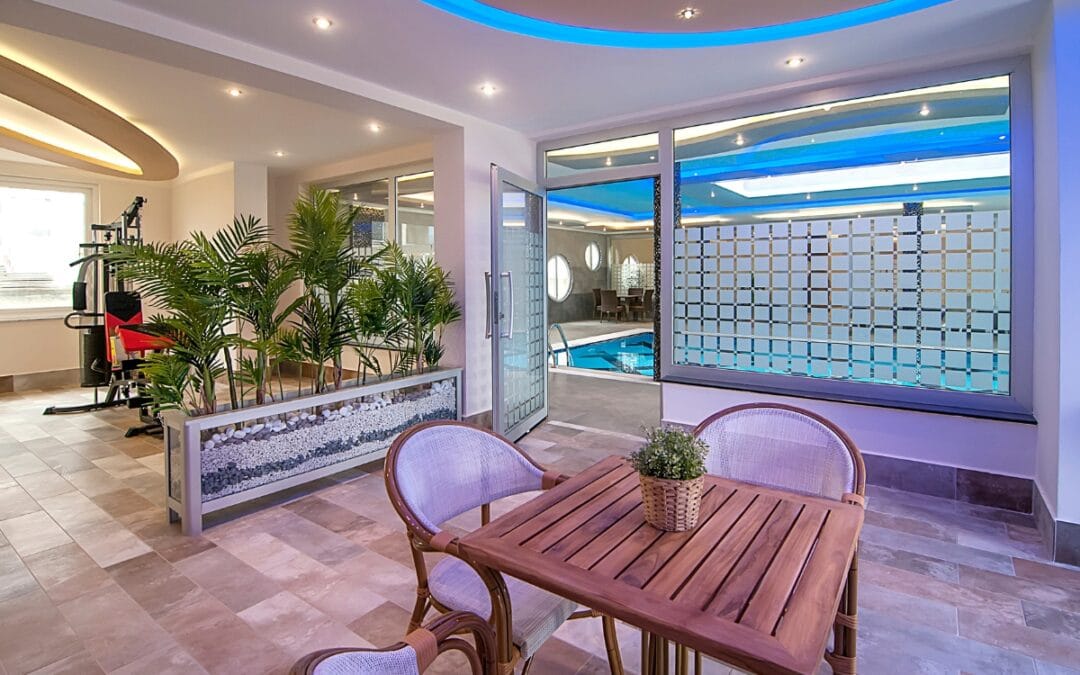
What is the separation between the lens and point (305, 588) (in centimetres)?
251

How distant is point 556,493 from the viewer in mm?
1697

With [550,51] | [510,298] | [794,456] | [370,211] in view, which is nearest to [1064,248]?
[794,456]

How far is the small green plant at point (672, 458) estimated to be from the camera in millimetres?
1406

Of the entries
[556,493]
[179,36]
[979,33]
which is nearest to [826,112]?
[979,33]

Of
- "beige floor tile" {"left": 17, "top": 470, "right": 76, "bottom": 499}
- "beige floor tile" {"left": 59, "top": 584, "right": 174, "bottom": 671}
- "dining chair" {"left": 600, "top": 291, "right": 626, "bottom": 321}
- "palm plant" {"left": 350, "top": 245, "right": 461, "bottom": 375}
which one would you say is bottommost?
"beige floor tile" {"left": 59, "top": 584, "right": 174, "bottom": 671}

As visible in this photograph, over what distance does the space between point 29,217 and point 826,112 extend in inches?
337

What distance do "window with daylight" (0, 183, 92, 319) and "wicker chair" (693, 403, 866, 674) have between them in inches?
320

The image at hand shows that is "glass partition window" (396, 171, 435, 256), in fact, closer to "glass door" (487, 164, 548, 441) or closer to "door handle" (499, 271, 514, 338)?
"glass door" (487, 164, 548, 441)

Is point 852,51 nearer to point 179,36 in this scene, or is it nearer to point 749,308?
point 749,308

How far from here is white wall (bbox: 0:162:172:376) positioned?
266 inches

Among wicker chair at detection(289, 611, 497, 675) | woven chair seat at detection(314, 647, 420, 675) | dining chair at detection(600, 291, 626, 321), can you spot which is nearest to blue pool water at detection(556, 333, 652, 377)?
dining chair at detection(600, 291, 626, 321)

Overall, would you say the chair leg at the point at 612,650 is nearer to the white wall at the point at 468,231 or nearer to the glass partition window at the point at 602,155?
the white wall at the point at 468,231

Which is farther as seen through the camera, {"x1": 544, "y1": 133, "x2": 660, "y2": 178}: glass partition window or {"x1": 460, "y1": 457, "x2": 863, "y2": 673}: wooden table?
{"x1": 544, "y1": 133, "x2": 660, "y2": 178}: glass partition window

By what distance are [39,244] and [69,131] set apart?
2.28 m
